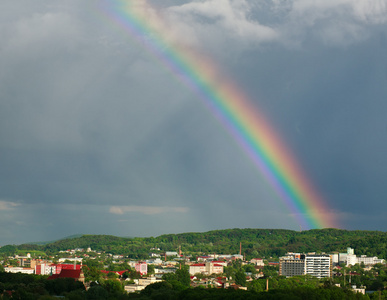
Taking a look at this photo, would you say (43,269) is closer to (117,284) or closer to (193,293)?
(117,284)

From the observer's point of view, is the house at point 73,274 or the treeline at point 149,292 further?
the house at point 73,274

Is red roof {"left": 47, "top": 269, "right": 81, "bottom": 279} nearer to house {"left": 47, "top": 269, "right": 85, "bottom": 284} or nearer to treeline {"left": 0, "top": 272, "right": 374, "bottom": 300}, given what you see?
house {"left": 47, "top": 269, "right": 85, "bottom": 284}

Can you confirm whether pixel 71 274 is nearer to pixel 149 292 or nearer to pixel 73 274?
pixel 73 274

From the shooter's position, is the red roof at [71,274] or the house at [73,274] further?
the red roof at [71,274]

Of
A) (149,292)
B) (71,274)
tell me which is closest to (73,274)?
(71,274)

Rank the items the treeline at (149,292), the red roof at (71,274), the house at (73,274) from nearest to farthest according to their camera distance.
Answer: the treeline at (149,292) < the house at (73,274) < the red roof at (71,274)

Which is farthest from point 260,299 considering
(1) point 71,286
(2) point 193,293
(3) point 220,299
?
(1) point 71,286

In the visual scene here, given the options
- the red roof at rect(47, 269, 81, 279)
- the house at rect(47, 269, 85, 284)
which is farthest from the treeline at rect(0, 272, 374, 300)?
the red roof at rect(47, 269, 81, 279)

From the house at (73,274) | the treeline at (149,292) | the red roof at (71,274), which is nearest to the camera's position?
the treeline at (149,292)

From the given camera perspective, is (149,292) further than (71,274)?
No

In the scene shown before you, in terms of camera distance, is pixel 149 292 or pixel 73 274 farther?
pixel 73 274

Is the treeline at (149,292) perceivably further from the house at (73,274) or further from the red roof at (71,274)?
the red roof at (71,274)

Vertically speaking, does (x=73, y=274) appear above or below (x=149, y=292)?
above

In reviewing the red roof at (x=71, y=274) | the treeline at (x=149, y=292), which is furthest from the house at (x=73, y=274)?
the treeline at (x=149, y=292)
